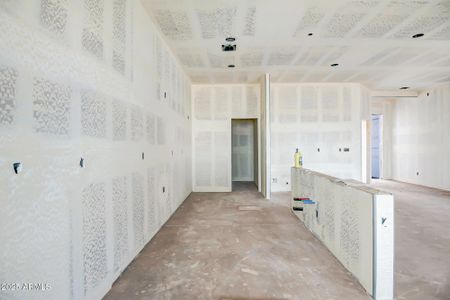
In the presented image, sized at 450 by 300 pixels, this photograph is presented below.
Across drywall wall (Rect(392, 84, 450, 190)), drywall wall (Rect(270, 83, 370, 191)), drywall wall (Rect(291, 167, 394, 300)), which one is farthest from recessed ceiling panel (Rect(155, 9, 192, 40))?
drywall wall (Rect(392, 84, 450, 190))

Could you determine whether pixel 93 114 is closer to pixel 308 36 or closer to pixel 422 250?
pixel 308 36

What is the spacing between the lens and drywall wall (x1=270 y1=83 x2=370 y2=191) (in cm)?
732

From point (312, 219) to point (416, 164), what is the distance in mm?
7508

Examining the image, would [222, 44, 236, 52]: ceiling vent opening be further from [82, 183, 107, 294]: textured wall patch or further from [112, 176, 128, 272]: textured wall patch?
[82, 183, 107, 294]: textured wall patch

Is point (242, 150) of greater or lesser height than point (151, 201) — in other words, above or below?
above

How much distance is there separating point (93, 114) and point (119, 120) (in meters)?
0.45

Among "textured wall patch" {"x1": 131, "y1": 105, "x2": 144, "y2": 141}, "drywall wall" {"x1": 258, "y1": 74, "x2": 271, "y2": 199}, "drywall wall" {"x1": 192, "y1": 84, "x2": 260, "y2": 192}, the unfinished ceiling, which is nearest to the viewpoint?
"textured wall patch" {"x1": 131, "y1": 105, "x2": 144, "y2": 141}

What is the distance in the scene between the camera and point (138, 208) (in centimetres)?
294

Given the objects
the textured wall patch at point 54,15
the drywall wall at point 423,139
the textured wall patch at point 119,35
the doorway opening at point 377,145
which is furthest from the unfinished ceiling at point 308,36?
the doorway opening at point 377,145

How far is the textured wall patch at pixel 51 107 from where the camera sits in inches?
55.7

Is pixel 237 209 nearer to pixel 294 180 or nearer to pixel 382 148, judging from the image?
pixel 294 180

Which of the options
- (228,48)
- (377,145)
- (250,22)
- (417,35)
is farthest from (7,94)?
(377,145)

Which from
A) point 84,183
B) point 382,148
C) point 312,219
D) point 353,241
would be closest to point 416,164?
point 382,148

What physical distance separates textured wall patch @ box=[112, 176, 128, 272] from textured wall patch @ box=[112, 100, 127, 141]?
446 mm
